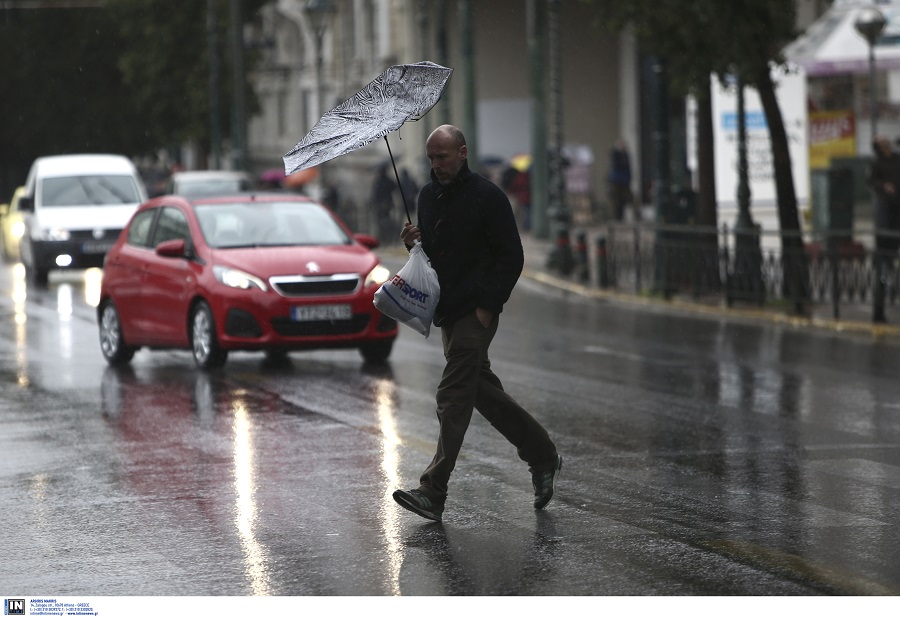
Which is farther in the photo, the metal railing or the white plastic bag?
the metal railing

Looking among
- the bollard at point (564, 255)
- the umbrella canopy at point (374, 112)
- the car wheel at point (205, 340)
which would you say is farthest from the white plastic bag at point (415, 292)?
the bollard at point (564, 255)

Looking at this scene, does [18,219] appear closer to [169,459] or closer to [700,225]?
[700,225]

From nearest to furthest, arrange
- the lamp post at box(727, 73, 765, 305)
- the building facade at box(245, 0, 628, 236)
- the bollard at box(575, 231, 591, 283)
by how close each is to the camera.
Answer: the lamp post at box(727, 73, 765, 305)
the bollard at box(575, 231, 591, 283)
the building facade at box(245, 0, 628, 236)

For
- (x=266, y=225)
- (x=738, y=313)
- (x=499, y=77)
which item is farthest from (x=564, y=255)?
(x=499, y=77)

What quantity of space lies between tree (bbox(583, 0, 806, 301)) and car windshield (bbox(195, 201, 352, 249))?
5.92 metres

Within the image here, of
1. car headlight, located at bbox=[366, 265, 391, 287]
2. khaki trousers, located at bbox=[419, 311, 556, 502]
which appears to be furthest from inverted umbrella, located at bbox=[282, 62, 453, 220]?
car headlight, located at bbox=[366, 265, 391, 287]

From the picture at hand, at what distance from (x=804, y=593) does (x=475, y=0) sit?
45392 mm

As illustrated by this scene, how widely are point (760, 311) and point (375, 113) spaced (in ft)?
40.3

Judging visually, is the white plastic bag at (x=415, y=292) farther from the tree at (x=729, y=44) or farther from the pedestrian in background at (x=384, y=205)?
the pedestrian in background at (x=384, y=205)

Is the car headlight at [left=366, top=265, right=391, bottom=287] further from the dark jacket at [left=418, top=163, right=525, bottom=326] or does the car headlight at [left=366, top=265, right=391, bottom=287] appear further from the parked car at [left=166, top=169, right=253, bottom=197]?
the parked car at [left=166, top=169, right=253, bottom=197]

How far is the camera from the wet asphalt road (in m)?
6.80

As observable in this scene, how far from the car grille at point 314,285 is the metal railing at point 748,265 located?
19.6 ft

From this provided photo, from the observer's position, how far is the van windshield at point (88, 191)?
1141 inches
